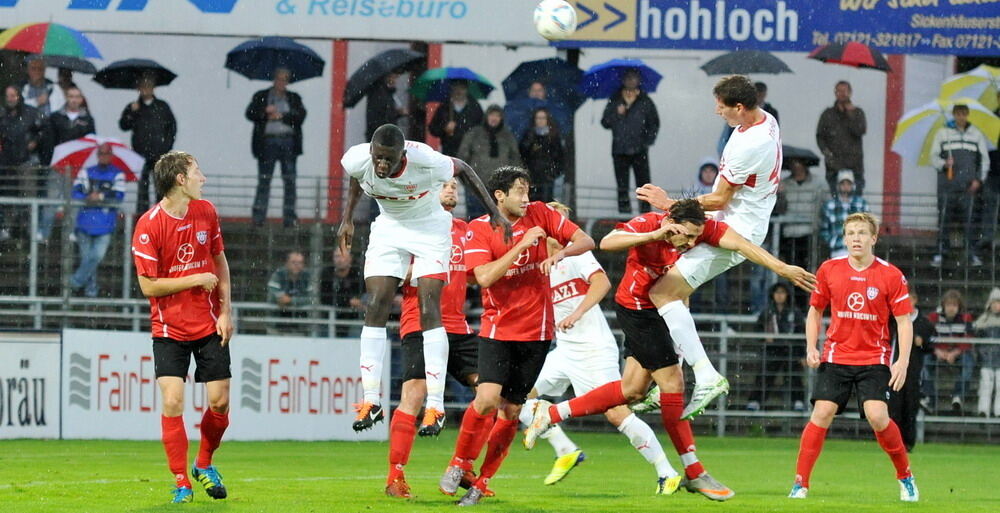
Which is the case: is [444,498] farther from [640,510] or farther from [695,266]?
[695,266]

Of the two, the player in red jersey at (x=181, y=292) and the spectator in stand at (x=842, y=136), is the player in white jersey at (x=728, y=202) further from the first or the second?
the spectator in stand at (x=842, y=136)

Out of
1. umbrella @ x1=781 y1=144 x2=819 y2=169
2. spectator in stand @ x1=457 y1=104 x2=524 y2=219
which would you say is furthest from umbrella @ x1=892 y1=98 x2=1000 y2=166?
spectator in stand @ x1=457 y1=104 x2=524 y2=219

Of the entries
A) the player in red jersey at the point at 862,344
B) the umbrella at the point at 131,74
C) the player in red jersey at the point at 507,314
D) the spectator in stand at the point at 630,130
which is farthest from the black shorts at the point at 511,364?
the umbrella at the point at 131,74

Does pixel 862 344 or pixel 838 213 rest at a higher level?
→ pixel 838 213

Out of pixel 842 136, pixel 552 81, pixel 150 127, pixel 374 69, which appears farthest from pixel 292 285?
pixel 842 136

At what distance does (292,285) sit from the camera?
19.8 m

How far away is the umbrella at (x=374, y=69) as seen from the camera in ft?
Answer: 68.3

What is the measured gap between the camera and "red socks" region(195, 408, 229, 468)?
34.4 ft

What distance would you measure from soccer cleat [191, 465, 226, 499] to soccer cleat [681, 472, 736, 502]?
128 inches

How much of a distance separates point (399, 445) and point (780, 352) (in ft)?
33.6

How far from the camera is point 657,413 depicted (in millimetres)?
20109

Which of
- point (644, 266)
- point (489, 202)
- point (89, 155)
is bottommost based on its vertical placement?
point (644, 266)

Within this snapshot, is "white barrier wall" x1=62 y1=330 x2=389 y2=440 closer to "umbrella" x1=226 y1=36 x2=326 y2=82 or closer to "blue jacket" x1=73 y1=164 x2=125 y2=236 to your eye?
"blue jacket" x1=73 y1=164 x2=125 y2=236

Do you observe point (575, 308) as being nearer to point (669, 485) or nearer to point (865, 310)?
point (669, 485)
